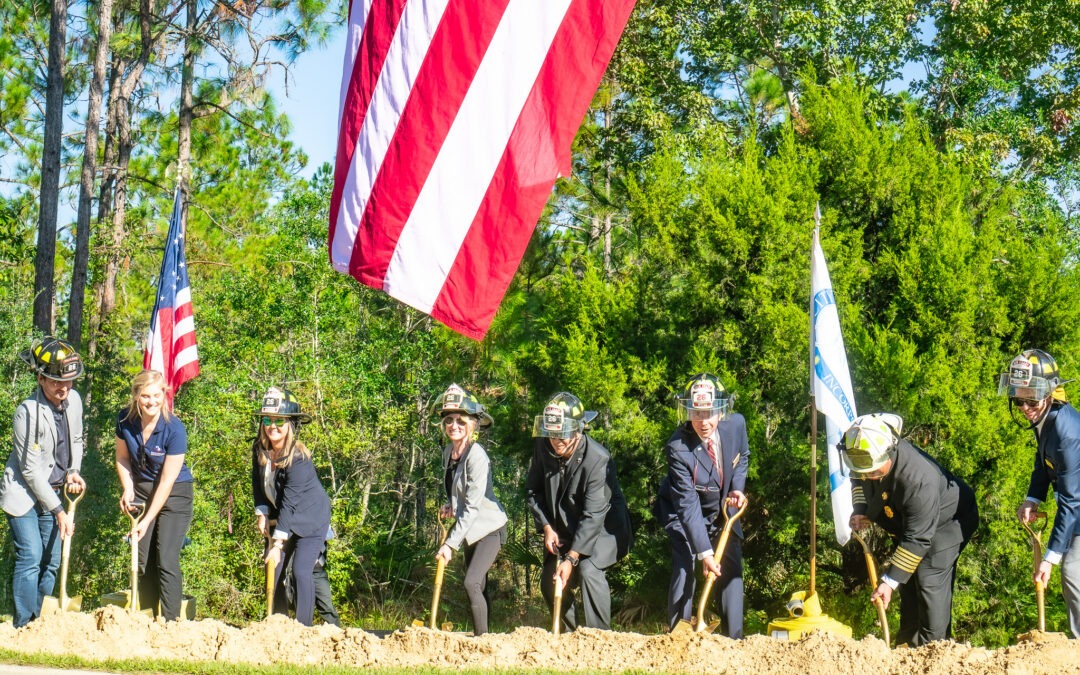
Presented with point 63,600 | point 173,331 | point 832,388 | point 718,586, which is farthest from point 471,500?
point 173,331

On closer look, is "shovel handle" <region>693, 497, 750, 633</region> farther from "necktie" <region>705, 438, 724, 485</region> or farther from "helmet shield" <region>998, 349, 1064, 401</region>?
"helmet shield" <region>998, 349, 1064, 401</region>

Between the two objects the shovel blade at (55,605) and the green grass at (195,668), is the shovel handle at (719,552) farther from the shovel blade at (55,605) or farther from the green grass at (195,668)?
the shovel blade at (55,605)

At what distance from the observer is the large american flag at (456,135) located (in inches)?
179

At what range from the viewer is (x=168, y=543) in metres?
7.73

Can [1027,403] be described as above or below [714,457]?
above

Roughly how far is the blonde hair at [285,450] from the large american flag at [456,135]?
9.45 feet

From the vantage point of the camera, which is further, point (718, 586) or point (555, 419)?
point (718, 586)

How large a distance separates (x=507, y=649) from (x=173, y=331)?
5885mm

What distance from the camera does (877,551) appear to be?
36.7 ft

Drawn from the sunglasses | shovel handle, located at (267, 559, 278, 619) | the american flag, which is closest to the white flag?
the sunglasses

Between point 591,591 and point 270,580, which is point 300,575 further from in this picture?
point 591,591

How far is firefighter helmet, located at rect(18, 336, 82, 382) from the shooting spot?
750 cm

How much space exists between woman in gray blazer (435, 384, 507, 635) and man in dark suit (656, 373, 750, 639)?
1.22 meters

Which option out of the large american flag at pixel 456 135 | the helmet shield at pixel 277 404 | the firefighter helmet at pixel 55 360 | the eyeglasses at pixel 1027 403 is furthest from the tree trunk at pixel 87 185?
the eyeglasses at pixel 1027 403
